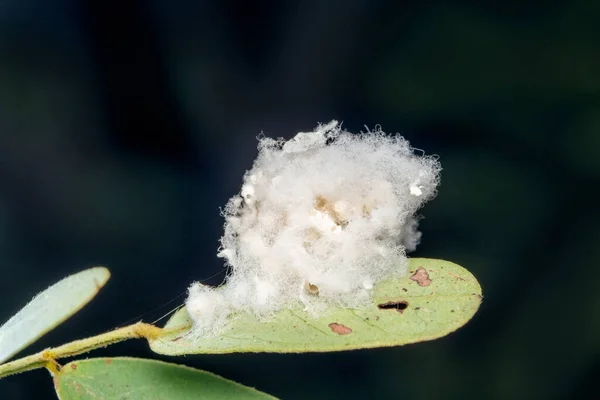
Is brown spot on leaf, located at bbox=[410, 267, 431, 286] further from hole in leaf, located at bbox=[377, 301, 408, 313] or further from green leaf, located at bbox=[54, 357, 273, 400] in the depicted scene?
green leaf, located at bbox=[54, 357, 273, 400]

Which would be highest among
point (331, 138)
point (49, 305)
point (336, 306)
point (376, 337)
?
point (331, 138)

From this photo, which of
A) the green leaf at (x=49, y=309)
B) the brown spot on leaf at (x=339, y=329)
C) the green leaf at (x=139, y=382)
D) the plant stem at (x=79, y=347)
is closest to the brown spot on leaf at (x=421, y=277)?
the brown spot on leaf at (x=339, y=329)

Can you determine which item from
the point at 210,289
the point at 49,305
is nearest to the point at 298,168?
the point at 210,289

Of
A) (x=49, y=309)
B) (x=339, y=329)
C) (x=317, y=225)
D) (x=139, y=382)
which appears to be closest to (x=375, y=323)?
(x=339, y=329)

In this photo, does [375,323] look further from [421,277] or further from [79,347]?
[79,347]

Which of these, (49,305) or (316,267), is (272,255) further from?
(49,305)
